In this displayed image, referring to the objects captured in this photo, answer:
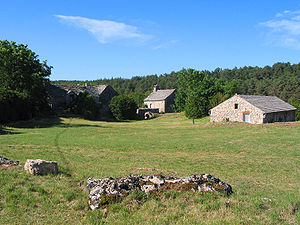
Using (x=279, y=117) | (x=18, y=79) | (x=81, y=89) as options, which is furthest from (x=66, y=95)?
(x=279, y=117)

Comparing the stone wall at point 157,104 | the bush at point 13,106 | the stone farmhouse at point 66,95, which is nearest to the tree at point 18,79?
the bush at point 13,106

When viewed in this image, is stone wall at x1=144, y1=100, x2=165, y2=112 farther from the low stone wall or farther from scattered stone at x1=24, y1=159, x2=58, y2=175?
scattered stone at x1=24, y1=159, x2=58, y2=175

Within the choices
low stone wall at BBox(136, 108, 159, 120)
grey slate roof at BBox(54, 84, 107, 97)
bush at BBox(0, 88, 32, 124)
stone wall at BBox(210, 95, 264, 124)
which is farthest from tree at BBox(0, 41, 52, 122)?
stone wall at BBox(210, 95, 264, 124)

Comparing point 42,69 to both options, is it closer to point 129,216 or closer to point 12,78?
point 12,78

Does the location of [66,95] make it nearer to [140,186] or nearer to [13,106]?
[13,106]

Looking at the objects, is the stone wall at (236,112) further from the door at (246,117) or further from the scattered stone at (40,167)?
the scattered stone at (40,167)

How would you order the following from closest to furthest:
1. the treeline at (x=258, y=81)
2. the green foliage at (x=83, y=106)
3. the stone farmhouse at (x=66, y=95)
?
1. the green foliage at (x=83, y=106)
2. the stone farmhouse at (x=66, y=95)
3. the treeline at (x=258, y=81)

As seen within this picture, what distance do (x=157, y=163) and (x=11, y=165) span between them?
7.87 meters

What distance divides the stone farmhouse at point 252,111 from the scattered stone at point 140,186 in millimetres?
35792

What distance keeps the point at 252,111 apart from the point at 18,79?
132ft

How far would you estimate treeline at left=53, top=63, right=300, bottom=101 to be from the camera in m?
91.9

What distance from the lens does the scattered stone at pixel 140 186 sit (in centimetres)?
650

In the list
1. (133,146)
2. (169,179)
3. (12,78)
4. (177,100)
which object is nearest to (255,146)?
(133,146)

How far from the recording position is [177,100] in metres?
74.9
